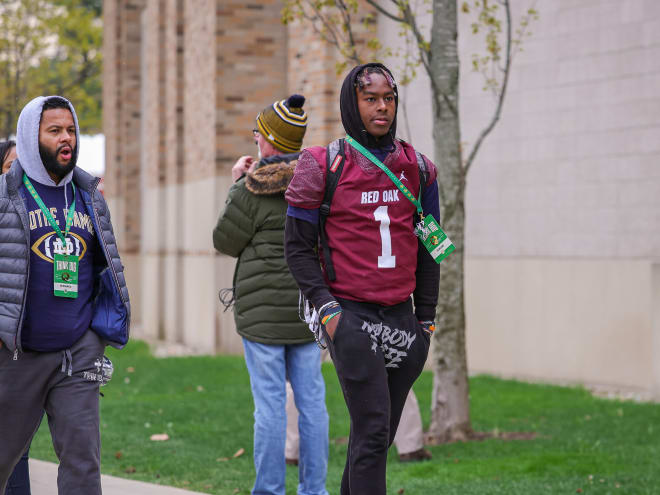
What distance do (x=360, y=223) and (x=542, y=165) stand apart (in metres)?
8.34

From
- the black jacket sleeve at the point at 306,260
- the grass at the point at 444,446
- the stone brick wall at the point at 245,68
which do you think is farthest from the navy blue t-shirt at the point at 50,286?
the stone brick wall at the point at 245,68

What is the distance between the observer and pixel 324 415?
5719mm

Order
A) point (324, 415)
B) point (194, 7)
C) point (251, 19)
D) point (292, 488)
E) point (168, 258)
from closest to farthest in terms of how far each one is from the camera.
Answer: point (324, 415), point (292, 488), point (251, 19), point (194, 7), point (168, 258)

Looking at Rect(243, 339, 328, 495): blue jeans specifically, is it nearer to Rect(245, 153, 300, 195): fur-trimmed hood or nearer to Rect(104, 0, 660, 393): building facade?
Rect(245, 153, 300, 195): fur-trimmed hood

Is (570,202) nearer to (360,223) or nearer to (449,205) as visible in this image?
(449,205)

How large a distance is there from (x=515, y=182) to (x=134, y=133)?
1321cm

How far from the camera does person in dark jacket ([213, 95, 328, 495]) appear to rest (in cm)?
559

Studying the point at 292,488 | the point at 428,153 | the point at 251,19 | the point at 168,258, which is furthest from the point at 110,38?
the point at 292,488

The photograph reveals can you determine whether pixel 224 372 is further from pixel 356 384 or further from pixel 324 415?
pixel 356 384

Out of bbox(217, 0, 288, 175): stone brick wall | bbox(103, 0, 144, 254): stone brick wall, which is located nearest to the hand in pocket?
bbox(217, 0, 288, 175): stone brick wall

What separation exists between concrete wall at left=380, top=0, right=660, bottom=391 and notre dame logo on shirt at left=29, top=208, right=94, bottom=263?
7.77 m

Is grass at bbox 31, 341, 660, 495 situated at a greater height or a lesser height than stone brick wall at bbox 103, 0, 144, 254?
lesser

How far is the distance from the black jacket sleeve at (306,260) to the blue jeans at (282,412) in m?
1.34

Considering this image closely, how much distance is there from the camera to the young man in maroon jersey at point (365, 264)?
167 inches
